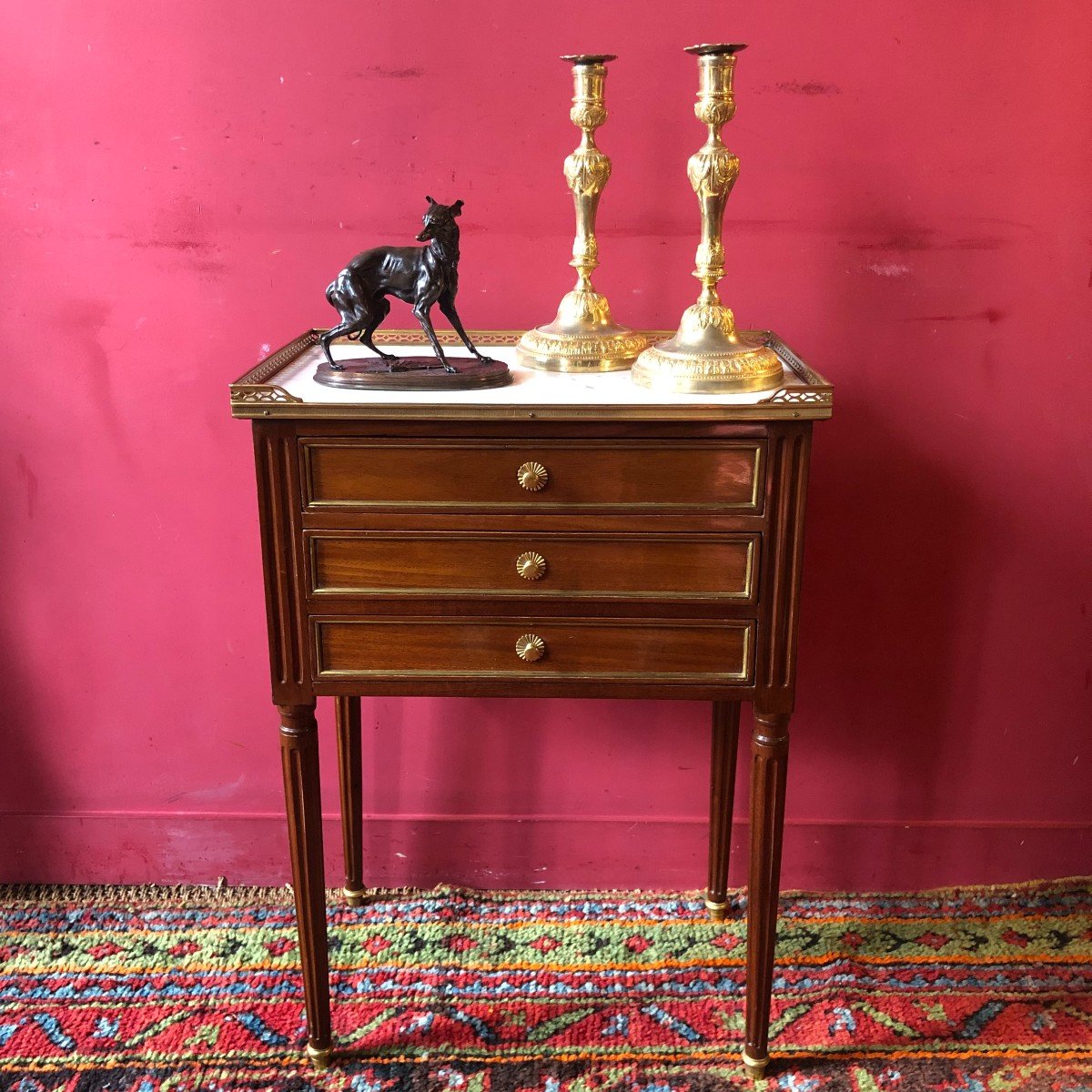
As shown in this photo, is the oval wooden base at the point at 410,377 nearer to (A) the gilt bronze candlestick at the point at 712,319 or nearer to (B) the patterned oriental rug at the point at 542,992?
(A) the gilt bronze candlestick at the point at 712,319

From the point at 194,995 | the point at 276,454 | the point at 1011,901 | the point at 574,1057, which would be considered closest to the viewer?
the point at 276,454

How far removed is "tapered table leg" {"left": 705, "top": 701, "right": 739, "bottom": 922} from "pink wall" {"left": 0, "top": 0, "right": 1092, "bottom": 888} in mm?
93

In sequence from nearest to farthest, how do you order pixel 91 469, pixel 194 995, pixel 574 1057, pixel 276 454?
pixel 276 454 < pixel 574 1057 < pixel 194 995 < pixel 91 469

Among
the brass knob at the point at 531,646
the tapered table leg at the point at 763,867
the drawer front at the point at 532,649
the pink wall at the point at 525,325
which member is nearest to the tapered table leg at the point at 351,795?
the pink wall at the point at 525,325

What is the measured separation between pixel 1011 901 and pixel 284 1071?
1.43m

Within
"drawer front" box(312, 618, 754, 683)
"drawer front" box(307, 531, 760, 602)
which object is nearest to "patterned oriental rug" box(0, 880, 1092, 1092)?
"drawer front" box(312, 618, 754, 683)

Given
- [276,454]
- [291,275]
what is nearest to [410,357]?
[276,454]

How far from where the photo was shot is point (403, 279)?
1.59m

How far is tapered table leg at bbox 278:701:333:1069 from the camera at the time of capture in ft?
5.33

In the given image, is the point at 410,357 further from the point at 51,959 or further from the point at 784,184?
the point at 51,959

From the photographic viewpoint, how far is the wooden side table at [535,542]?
1.46m

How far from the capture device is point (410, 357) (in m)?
1.67

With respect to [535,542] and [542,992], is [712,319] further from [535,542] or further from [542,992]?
[542,992]

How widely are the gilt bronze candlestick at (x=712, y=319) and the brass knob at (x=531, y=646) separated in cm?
40
